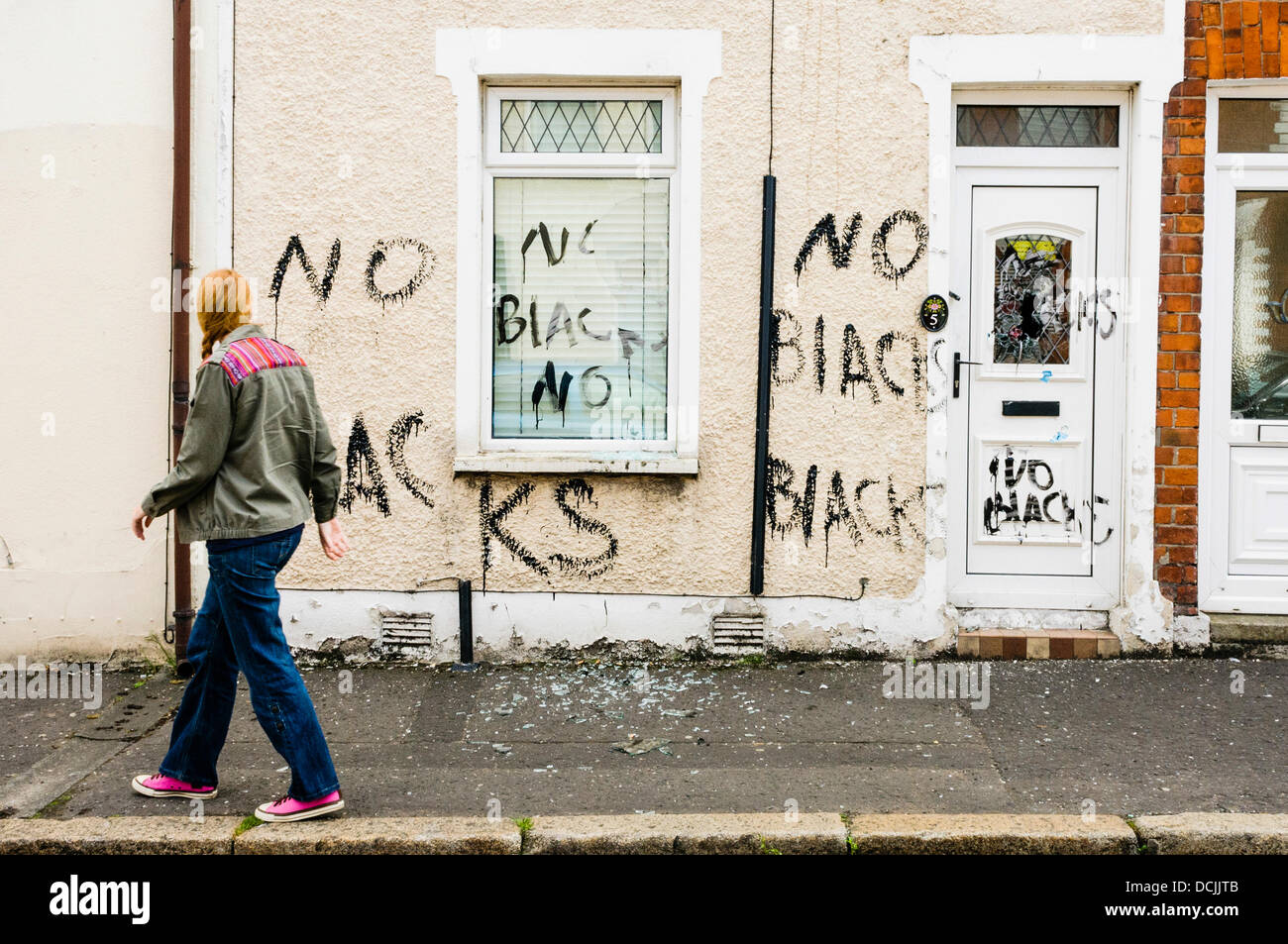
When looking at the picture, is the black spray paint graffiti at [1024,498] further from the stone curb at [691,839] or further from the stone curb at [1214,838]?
the stone curb at [691,839]

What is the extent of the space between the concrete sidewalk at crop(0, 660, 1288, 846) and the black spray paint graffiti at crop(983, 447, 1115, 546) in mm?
745

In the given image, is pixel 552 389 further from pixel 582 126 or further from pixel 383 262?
pixel 582 126

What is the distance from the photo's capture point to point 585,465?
20.0 feet

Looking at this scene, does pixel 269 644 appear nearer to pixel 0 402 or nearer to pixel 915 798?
pixel 915 798

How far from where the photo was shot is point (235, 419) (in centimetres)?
407

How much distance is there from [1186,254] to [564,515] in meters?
3.48

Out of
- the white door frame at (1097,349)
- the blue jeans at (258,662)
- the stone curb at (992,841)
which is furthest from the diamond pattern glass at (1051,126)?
the blue jeans at (258,662)

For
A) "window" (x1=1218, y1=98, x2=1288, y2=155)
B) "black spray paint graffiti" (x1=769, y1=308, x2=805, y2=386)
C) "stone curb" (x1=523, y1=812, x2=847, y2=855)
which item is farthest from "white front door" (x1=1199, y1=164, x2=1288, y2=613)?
"stone curb" (x1=523, y1=812, x2=847, y2=855)

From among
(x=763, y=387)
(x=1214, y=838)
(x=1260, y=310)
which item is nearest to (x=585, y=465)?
(x=763, y=387)

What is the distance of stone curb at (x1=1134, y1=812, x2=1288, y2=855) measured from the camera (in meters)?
4.01

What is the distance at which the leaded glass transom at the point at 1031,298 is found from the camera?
20.4 feet

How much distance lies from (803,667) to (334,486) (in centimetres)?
279

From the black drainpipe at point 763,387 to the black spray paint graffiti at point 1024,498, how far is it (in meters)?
1.24
